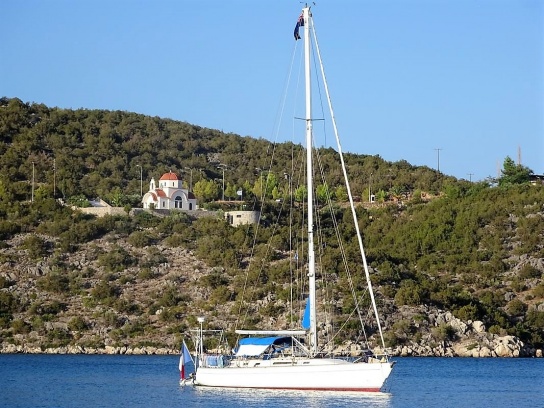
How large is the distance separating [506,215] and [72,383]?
2092 inches

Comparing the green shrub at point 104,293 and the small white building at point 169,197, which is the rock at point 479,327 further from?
the small white building at point 169,197

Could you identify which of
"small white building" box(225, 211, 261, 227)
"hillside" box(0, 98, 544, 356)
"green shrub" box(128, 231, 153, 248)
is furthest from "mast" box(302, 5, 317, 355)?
"small white building" box(225, 211, 261, 227)

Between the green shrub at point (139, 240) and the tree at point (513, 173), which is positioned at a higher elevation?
the tree at point (513, 173)

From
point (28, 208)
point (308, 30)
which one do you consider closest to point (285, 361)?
point (308, 30)

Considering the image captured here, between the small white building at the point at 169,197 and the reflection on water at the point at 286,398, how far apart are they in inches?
2066

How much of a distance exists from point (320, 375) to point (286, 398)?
1512mm

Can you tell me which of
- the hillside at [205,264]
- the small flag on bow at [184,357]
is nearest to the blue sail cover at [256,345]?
the small flag on bow at [184,357]

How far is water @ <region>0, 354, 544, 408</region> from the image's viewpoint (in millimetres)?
42969

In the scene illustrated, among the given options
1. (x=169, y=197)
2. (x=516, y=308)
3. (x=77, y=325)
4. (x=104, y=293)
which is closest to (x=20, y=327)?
(x=77, y=325)

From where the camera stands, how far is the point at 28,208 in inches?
3725

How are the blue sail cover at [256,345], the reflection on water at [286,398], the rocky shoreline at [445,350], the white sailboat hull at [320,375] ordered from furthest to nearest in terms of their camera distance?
the rocky shoreline at [445,350]
the blue sail cover at [256,345]
the white sailboat hull at [320,375]
the reflection on water at [286,398]

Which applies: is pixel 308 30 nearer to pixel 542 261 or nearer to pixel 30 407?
pixel 30 407

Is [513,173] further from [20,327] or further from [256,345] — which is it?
[256,345]

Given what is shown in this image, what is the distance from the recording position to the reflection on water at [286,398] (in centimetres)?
4116
